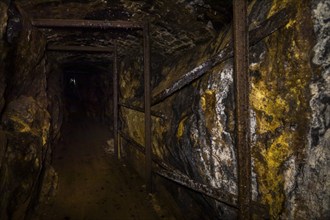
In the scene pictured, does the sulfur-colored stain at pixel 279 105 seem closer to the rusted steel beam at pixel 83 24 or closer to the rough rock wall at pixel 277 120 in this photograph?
the rough rock wall at pixel 277 120

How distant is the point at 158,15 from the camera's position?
3.67m

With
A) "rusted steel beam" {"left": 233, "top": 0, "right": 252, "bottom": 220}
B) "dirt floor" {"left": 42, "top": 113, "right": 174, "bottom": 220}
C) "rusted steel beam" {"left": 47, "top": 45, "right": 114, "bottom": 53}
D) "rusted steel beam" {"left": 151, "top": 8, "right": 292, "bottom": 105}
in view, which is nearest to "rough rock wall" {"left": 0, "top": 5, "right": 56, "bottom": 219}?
"dirt floor" {"left": 42, "top": 113, "right": 174, "bottom": 220}

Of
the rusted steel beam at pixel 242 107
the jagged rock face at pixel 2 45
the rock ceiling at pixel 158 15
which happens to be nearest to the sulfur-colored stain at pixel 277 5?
the rusted steel beam at pixel 242 107

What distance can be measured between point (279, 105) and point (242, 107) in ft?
1.20

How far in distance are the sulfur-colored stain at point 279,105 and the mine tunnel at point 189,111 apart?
10mm

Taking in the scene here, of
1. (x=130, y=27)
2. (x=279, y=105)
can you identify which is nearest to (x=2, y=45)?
(x=130, y=27)

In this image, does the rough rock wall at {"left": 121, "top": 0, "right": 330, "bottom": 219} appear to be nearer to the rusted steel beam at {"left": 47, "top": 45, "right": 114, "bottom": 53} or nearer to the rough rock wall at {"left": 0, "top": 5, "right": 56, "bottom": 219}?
the rough rock wall at {"left": 0, "top": 5, "right": 56, "bottom": 219}

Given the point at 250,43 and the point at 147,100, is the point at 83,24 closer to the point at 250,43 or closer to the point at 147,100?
the point at 147,100

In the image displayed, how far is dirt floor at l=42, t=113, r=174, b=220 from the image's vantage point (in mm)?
4211

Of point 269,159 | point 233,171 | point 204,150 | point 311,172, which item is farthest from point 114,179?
point 311,172

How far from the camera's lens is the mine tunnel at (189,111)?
2082mm

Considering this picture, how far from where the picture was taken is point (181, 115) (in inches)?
144

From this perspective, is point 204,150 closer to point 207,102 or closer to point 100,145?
point 207,102

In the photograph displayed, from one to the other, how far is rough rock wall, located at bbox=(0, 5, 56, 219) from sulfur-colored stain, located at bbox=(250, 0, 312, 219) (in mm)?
3049
